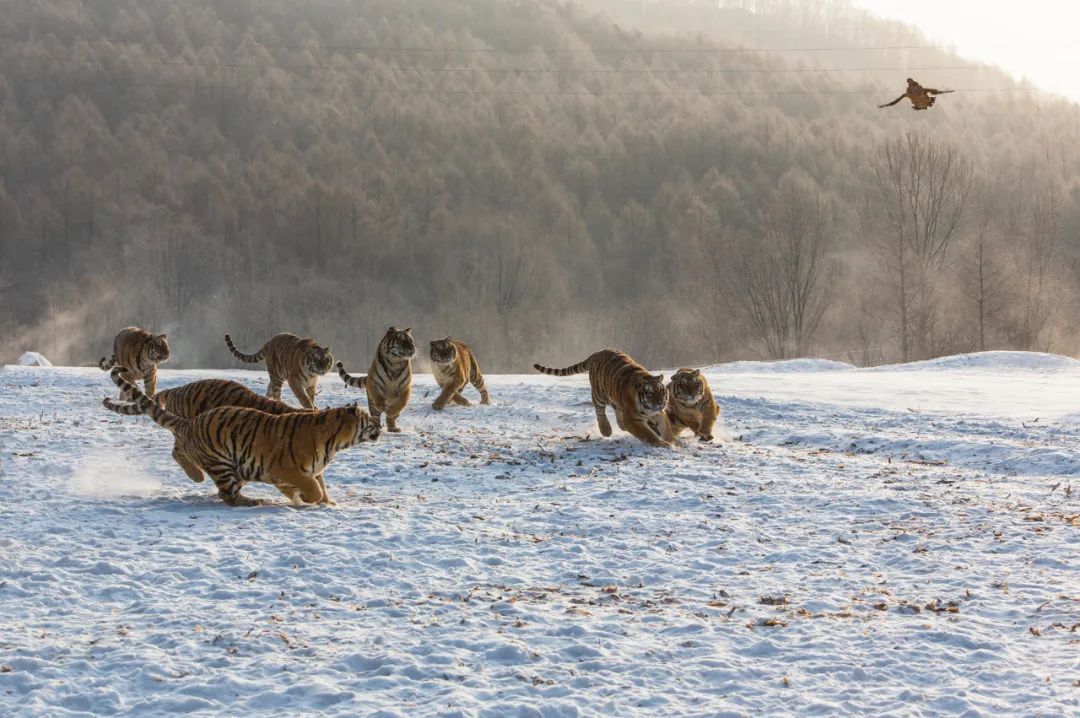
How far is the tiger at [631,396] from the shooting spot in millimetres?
11391

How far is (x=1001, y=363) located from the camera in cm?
2434

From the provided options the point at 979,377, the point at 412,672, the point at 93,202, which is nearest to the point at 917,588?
the point at 412,672

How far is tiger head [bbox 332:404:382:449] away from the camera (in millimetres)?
8211

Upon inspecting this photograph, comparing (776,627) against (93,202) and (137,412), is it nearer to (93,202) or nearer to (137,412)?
(137,412)

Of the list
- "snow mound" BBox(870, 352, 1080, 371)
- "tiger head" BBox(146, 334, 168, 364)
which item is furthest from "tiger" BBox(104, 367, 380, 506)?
"snow mound" BBox(870, 352, 1080, 371)

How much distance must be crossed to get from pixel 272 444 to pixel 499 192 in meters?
70.1

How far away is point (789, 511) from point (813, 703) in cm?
415

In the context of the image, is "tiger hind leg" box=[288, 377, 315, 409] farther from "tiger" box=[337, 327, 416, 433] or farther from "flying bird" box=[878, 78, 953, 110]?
"flying bird" box=[878, 78, 953, 110]

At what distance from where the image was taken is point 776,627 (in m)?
5.88

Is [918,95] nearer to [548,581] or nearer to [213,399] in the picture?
[548,581]

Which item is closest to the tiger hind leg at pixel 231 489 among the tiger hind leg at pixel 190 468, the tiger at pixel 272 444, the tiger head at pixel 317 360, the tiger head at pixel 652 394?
the tiger at pixel 272 444

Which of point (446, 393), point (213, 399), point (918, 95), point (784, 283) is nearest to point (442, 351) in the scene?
point (446, 393)

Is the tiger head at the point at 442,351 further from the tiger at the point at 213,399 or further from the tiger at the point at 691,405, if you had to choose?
the tiger at the point at 213,399

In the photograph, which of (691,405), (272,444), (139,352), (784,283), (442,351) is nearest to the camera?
(272,444)
